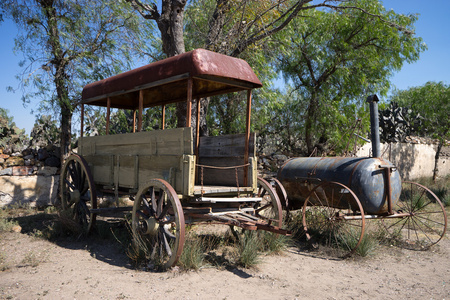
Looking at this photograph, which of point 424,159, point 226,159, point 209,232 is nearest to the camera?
point 226,159

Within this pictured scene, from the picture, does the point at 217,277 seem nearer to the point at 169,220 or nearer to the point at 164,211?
the point at 169,220

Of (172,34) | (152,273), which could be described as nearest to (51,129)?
(172,34)

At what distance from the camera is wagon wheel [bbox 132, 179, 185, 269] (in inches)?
169

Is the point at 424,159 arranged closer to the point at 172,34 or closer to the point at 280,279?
the point at 172,34

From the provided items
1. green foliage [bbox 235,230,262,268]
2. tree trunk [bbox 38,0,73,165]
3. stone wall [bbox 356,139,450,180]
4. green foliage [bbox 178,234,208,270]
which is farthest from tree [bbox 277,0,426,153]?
green foliage [bbox 178,234,208,270]

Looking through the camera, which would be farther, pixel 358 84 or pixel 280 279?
pixel 358 84

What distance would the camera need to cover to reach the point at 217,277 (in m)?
4.41

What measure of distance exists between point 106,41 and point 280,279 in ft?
24.3

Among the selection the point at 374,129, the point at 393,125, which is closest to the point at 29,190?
the point at 374,129

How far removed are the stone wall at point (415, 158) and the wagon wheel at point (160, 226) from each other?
11.8 m

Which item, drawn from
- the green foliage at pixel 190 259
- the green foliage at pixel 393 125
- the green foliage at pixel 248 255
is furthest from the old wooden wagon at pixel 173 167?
the green foliage at pixel 393 125

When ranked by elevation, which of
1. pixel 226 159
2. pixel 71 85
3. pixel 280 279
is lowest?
pixel 280 279

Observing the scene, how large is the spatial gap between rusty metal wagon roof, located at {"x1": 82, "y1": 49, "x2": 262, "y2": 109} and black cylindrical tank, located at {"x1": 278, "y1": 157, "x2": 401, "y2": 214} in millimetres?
2112

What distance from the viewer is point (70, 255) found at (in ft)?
17.1
